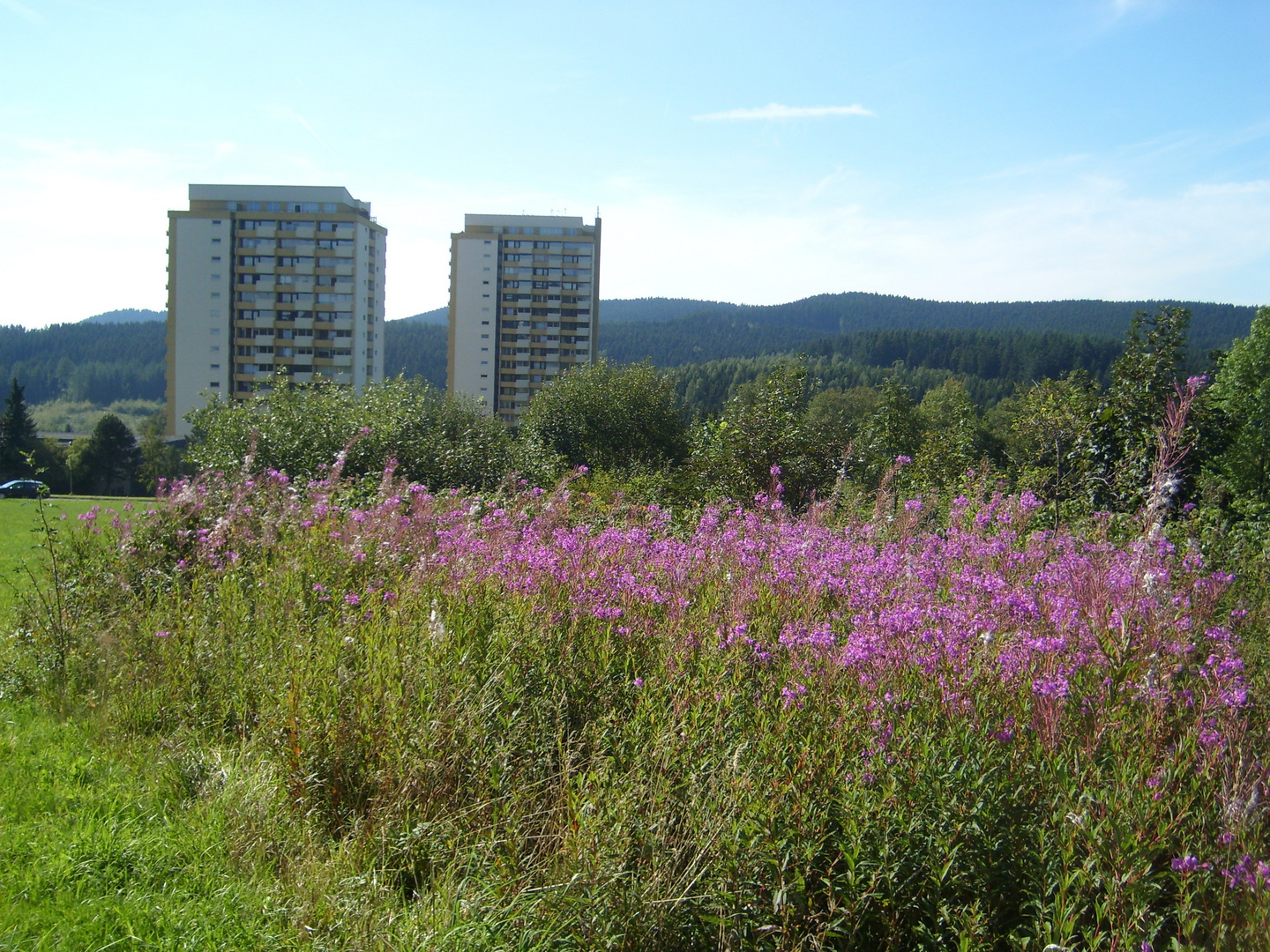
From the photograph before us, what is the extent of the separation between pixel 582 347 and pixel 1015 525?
317ft

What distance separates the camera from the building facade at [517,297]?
9825 centimetres

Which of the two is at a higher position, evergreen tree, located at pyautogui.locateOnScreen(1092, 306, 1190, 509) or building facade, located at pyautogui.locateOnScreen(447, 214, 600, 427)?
building facade, located at pyautogui.locateOnScreen(447, 214, 600, 427)

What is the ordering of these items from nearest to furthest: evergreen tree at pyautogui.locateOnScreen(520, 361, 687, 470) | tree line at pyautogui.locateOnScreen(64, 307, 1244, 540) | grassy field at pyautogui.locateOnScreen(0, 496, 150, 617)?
1. grassy field at pyautogui.locateOnScreen(0, 496, 150, 617)
2. tree line at pyautogui.locateOnScreen(64, 307, 1244, 540)
3. evergreen tree at pyautogui.locateOnScreen(520, 361, 687, 470)

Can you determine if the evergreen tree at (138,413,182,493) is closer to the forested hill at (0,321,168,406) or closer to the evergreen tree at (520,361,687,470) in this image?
the evergreen tree at (520,361,687,470)

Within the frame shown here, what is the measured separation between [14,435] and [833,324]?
554ft

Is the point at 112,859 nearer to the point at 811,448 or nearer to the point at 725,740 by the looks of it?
the point at 725,740

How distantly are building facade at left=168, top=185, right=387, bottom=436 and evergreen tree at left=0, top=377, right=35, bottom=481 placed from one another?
17498mm

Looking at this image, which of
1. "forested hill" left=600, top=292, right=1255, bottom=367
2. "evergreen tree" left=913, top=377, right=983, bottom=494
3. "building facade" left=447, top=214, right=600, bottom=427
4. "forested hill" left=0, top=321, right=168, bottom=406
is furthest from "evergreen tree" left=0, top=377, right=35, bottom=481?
"forested hill" left=600, top=292, right=1255, bottom=367

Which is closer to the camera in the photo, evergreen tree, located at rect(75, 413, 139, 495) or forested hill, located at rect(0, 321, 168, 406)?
evergreen tree, located at rect(75, 413, 139, 495)

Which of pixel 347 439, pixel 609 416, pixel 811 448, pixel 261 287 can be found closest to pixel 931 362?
pixel 261 287

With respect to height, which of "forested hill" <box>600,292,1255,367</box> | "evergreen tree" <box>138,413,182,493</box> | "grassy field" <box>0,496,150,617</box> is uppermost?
"forested hill" <box>600,292,1255,367</box>

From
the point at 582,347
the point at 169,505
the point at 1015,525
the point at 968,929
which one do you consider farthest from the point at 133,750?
the point at 582,347

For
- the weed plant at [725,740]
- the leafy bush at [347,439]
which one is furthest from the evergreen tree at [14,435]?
the weed plant at [725,740]

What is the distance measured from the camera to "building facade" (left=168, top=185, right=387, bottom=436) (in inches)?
3066
